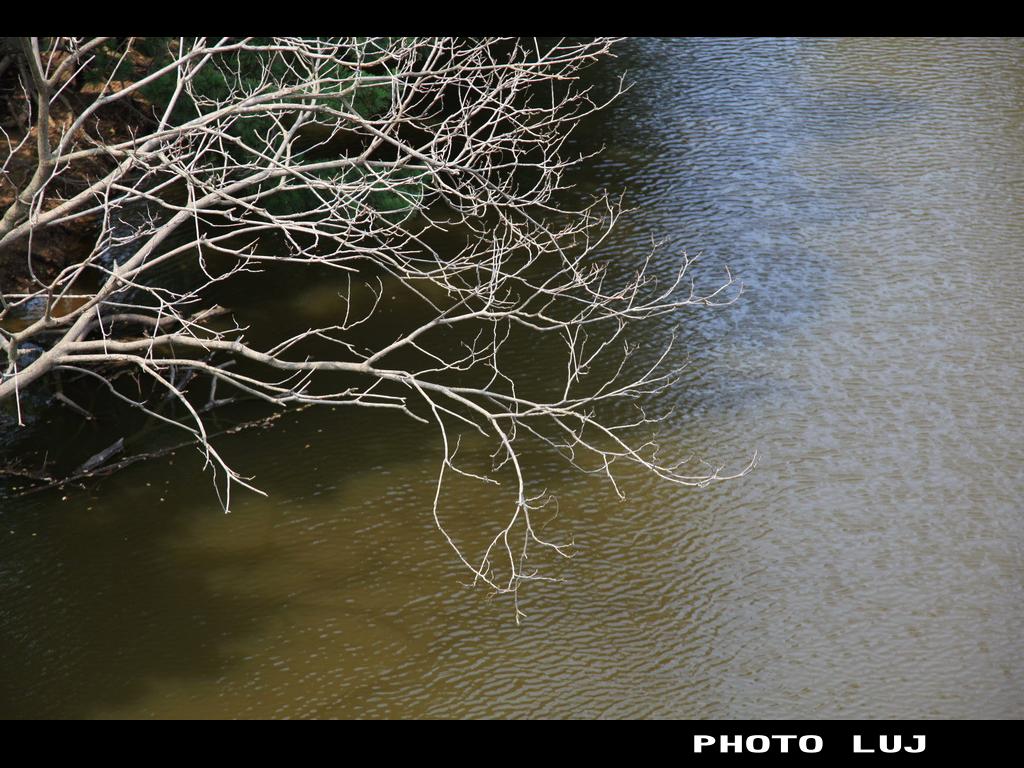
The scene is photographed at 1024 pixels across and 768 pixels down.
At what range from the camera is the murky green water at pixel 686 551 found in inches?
168

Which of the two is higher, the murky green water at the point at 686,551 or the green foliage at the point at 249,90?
the green foliage at the point at 249,90

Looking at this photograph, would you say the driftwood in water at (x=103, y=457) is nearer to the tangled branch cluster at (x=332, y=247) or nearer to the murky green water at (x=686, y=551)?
the murky green water at (x=686, y=551)

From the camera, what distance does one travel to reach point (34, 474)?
17.8 feet

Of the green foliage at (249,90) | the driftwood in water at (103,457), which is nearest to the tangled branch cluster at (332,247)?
the green foliage at (249,90)

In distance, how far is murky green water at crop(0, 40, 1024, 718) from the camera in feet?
14.0

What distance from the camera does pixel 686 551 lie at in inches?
190

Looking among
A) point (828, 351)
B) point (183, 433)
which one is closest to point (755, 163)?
point (828, 351)

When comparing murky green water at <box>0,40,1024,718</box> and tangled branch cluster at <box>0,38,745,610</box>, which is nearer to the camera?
murky green water at <box>0,40,1024,718</box>

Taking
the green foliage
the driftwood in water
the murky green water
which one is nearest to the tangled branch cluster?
the green foliage

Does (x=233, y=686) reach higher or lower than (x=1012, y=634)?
higher

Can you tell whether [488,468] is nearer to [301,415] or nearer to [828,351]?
[301,415]

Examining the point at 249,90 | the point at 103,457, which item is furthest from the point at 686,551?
the point at 249,90

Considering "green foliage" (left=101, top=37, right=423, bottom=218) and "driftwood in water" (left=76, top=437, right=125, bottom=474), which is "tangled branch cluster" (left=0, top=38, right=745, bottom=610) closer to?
"green foliage" (left=101, top=37, right=423, bottom=218)
